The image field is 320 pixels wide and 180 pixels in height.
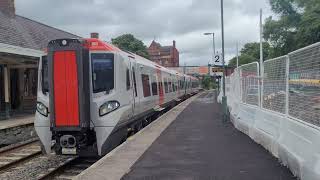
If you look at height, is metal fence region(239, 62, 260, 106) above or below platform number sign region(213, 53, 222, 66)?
below

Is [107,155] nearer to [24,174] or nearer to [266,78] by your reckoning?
[24,174]

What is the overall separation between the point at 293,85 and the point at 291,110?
465 millimetres

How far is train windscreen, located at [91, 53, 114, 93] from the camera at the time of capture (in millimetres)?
11734

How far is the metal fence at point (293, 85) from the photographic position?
739cm

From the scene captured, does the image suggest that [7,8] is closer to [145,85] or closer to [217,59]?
[217,59]

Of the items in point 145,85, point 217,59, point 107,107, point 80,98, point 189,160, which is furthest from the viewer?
point 217,59

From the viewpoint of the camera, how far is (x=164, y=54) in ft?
523

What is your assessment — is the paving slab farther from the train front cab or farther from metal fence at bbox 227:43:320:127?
the train front cab

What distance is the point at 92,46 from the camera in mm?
11867

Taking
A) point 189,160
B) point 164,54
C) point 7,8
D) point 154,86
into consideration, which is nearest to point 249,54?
point 164,54

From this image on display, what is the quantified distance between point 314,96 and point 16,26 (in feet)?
78.9

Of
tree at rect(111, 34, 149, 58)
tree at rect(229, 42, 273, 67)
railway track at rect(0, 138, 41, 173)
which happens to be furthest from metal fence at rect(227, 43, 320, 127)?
tree at rect(229, 42, 273, 67)

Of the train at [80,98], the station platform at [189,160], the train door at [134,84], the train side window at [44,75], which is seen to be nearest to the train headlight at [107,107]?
the train at [80,98]

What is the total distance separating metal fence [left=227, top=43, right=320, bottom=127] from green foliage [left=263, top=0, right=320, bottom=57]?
46.4 metres
